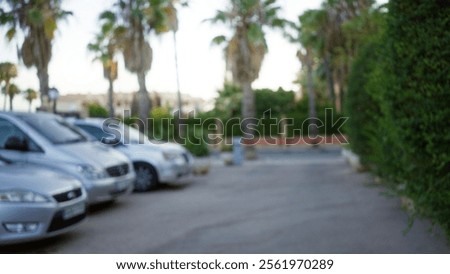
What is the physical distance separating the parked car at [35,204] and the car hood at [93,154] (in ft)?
5.34

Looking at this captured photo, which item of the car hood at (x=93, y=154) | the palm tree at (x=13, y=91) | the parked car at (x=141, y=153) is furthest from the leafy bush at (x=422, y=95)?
the parked car at (x=141, y=153)

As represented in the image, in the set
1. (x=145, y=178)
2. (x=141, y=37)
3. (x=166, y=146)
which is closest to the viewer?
(x=141, y=37)

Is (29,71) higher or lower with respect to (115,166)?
higher

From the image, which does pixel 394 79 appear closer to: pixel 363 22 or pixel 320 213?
pixel 320 213

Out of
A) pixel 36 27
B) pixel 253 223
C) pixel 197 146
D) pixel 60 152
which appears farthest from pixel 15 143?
pixel 197 146

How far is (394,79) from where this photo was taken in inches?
170

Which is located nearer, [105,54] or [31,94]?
[31,94]

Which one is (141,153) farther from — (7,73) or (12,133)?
(7,73)

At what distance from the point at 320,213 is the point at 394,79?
299cm

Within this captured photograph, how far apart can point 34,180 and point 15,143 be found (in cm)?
144

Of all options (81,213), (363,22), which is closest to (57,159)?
(81,213)

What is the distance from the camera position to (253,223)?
629 centimetres

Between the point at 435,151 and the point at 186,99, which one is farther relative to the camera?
the point at 186,99

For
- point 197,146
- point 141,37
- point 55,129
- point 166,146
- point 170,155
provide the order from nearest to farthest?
point 55,129
point 141,37
point 170,155
point 166,146
point 197,146
